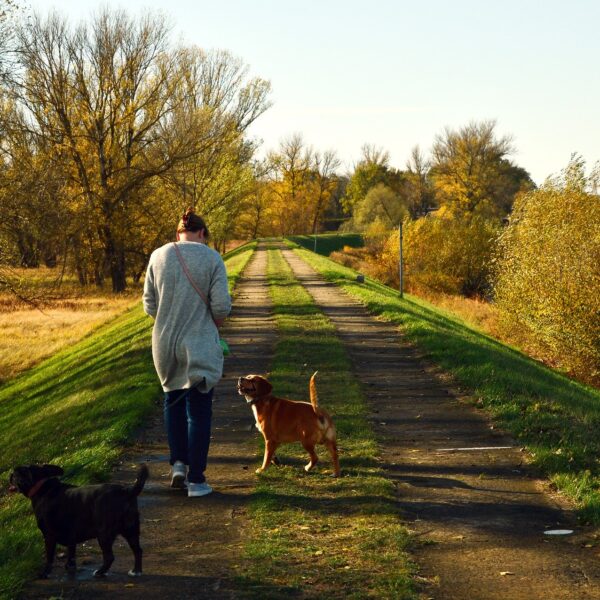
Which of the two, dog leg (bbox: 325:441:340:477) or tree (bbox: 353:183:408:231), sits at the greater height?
tree (bbox: 353:183:408:231)

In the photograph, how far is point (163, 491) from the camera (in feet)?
21.8

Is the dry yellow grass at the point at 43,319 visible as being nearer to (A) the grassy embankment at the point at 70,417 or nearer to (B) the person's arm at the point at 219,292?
(A) the grassy embankment at the point at 70,417

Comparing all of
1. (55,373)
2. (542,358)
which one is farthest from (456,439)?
(542,358)

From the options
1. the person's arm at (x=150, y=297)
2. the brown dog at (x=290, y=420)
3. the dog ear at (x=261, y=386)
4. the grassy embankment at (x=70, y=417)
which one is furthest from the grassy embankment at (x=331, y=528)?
the person's arm at (x=150, y=297)

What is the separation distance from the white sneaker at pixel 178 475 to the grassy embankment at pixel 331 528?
589mm

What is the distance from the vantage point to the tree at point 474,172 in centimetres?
7906

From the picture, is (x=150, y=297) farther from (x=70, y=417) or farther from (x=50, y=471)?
(x=70, y=417)

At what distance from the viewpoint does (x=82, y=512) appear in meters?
4.87

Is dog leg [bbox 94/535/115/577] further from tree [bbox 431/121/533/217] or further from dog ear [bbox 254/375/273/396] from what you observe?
tree [bbox 431/121/533/217]

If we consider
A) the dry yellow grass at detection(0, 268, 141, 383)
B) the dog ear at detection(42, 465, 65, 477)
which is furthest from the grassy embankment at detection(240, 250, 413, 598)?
the dry yellow grass at detection(0, 268, 141, 383)

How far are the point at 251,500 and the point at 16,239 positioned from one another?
14.9 meters

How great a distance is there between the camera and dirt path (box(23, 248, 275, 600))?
4.72 m

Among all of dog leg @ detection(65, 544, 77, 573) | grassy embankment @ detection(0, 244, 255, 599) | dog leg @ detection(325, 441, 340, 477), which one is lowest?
grassy embankment @ detection(0, 244, 255, 599)

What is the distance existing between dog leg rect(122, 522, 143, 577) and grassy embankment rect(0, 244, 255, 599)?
0.62 metres
